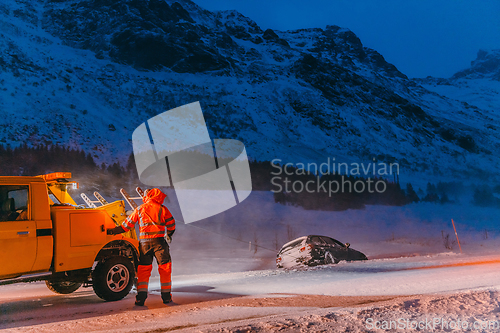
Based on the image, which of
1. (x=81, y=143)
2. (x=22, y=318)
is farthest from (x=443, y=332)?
(x=81, y=143)

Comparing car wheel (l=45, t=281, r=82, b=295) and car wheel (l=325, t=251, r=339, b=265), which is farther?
car wheel (l=325, t=251, r=339, b=265)

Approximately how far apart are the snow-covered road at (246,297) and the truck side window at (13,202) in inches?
62.3

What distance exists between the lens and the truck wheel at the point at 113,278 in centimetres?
711

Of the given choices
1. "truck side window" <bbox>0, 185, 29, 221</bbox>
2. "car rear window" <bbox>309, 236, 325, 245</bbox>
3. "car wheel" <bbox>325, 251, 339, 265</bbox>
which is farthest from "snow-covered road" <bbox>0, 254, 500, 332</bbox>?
"truck side window" <bbox>0, 185, 29, 221</bbox>

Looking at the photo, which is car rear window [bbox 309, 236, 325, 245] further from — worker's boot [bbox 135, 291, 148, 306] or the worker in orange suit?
worker's boot [bbox 135, 291, 148, 306]

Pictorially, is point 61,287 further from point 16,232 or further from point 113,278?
point 16,232

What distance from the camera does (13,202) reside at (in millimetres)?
6336

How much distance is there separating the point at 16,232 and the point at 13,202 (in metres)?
0.58

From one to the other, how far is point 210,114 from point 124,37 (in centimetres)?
1732

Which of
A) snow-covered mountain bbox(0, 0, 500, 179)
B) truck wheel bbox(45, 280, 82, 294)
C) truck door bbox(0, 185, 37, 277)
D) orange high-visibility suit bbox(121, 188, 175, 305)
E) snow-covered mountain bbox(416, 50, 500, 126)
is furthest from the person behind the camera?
snow-covered mountain bbox(416, 50, 500, 126)

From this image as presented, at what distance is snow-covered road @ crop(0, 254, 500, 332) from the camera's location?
18.0ft

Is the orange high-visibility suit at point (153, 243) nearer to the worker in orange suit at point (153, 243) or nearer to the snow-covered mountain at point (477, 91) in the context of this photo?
the worker in orange suit at point (153, 243)

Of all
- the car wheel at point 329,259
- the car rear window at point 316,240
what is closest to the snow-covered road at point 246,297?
the car wheel at point 329,259

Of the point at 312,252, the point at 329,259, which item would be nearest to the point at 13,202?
the point at 312,252
